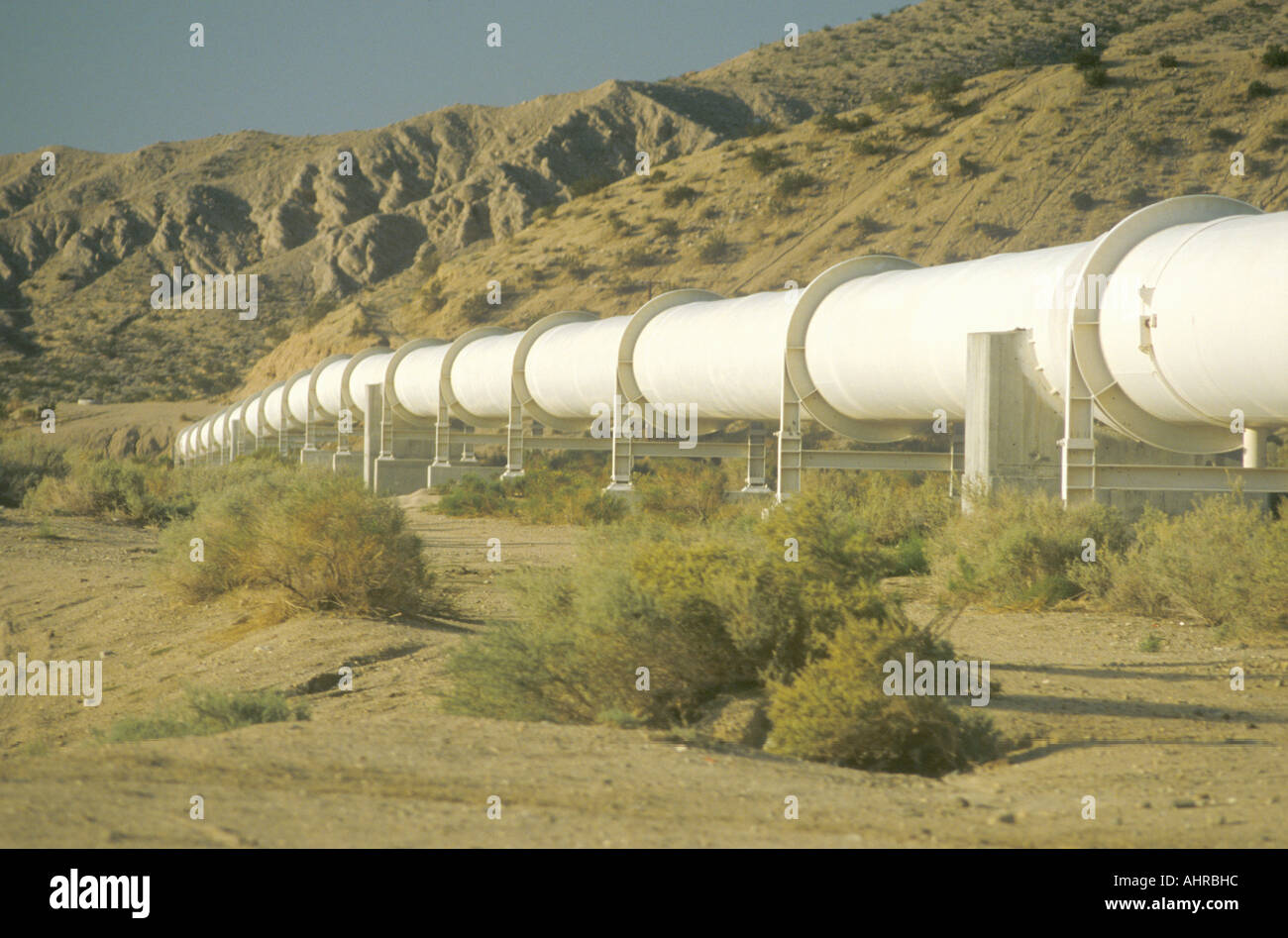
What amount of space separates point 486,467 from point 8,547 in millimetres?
12579

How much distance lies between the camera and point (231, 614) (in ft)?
35.4

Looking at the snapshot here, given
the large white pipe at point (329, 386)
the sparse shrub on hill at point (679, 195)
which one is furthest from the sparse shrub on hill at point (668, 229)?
the large white pipe at point (329, 386)

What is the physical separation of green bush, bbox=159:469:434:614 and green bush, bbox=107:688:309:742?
3.68 metres

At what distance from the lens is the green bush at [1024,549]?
1012cm

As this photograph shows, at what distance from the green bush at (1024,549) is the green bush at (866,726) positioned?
4670 millimetres

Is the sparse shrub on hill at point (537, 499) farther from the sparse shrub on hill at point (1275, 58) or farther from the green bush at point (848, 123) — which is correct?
the sparse shrub on hill at point (1275, 58)

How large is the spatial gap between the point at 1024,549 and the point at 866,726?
529cm

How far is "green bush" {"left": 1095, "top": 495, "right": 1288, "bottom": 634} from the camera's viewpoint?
831cm

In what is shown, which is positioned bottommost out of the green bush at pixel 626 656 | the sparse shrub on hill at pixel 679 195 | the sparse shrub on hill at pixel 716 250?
the green bush at pixel 626 656

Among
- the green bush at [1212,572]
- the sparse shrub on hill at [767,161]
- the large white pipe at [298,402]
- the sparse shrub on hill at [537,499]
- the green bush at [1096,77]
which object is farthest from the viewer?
the sparse shrub on hill at [767,161]

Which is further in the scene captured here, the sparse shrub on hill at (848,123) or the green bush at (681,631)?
the sparse shrub on hill at (848,123)

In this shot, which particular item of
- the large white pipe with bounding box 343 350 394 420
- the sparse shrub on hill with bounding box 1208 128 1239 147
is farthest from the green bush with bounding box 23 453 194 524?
the sparse shrub on hill with bounding box 1208 128 1239 147

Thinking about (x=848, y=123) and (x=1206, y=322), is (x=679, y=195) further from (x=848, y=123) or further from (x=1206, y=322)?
(x=1206, y=322)

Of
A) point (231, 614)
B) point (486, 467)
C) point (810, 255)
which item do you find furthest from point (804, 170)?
point (231, 614)
